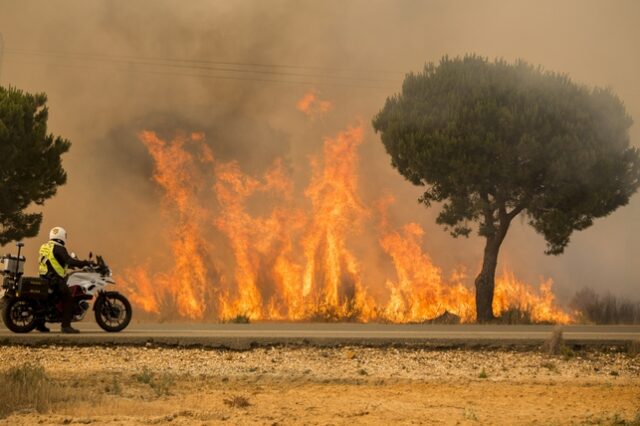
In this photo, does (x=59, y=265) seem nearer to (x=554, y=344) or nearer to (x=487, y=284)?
(x=554, y=344)

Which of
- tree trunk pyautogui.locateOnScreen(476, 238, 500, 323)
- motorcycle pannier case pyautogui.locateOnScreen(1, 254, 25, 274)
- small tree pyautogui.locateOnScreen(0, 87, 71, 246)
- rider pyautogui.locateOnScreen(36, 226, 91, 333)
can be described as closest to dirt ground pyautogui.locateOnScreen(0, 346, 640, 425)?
rider pyautogui.locateOnScreen(36, 226, 91, 333)

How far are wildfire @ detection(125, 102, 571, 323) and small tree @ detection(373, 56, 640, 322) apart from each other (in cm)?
407

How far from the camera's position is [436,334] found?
2022 cm

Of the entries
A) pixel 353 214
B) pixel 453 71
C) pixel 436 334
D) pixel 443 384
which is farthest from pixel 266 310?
pixel 443 384

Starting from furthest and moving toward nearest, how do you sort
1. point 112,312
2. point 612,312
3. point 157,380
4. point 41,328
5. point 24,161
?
1. point 24,161
2. point 612,312
3. point 112,312
4. point 41,328
5. point 157,380

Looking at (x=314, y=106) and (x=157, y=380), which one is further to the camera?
(x=314, y=106)

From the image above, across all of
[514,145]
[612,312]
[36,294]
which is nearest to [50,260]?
[36,294]

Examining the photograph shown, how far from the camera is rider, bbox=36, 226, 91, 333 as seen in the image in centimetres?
1900

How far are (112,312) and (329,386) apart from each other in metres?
7.25

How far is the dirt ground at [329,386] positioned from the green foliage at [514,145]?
592 inches

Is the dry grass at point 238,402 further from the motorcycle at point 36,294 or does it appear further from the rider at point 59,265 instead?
the rider at point 59,265

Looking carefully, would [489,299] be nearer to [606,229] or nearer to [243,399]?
[606,229]

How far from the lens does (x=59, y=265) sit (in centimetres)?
1909

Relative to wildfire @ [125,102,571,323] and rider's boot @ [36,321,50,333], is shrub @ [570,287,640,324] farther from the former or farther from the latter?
rider's boot @ [36,321,50,333]
